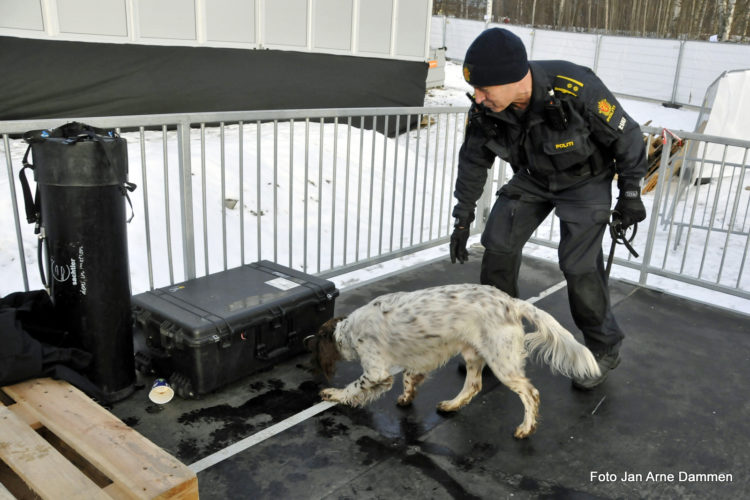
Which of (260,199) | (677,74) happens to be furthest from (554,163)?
(677,74)

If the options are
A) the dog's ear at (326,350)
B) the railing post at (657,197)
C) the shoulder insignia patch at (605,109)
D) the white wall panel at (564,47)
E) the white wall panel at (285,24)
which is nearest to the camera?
the shoulder insignia patch at (605,109)

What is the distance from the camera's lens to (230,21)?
8852 millimetres

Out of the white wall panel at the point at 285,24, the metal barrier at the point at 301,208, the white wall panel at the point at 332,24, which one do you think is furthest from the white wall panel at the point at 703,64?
the white wall panel at the point at 285,24

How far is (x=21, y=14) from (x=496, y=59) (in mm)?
6688

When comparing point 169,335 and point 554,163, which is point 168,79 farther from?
point 554,163

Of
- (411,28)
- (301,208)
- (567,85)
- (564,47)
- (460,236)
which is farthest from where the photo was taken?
(564,47)

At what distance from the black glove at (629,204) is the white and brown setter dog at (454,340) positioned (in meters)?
0.80

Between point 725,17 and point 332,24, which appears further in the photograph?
point 725,17

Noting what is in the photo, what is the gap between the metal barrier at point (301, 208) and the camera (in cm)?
382

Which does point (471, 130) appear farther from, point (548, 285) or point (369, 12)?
point (369, 12)

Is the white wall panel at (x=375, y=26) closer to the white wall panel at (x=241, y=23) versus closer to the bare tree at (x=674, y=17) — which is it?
the white wall panel at (x=241, y=23)

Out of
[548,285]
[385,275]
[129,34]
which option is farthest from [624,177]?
[129,34]

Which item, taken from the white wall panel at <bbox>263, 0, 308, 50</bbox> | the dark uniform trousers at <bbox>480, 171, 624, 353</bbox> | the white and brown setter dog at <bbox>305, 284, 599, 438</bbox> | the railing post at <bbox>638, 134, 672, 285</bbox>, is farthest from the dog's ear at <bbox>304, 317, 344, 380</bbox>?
the white wall panel at <bbox>263, 0, 308, 50</bbox>

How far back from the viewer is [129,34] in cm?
788
